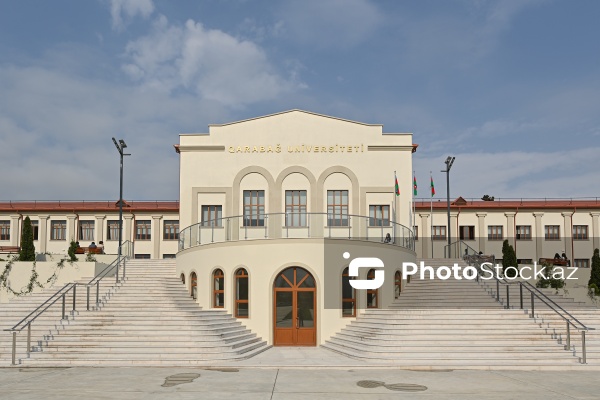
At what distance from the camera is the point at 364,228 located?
23547 millimetres

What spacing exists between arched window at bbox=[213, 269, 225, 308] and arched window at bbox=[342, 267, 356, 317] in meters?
4.70

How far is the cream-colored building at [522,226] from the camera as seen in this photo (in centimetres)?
4206

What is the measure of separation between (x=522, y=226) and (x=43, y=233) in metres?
33.7

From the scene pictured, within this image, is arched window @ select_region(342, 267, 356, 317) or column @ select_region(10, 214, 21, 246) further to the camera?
column @ select_region(10, 214, 21, 246)

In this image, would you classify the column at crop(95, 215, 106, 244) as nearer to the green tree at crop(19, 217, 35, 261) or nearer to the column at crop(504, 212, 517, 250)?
the green tree at crop(19, 217, 35, 261)

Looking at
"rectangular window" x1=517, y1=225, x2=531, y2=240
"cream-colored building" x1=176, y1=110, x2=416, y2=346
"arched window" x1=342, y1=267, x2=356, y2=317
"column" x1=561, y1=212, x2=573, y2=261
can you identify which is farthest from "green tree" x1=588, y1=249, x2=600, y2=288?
"arched window" x1=342, y1=267, x2=356, y2=317

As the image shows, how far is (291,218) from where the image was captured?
23062 millimetres

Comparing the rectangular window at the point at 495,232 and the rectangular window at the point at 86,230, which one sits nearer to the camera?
the rectangular window at the point at 495,232

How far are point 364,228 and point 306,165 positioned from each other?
25.7ft

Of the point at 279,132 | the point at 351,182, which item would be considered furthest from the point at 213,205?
the point at 351,182

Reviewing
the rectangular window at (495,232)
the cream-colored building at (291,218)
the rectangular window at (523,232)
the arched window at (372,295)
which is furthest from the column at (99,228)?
the rectangular window at (523,232)

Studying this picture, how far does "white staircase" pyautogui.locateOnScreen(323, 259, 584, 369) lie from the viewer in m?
17.6

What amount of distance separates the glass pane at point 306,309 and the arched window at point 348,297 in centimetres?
127

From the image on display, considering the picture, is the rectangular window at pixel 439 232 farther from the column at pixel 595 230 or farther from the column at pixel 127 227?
the column at pixel 127 227
